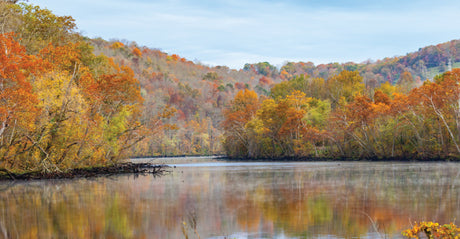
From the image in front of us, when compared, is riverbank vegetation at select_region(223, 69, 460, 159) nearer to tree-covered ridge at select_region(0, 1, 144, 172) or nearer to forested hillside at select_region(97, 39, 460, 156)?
forested hillside at select_region(97, 39, 460, 156)

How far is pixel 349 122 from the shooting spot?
182ft

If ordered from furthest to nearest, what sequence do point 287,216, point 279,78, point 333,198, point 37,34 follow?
point 279,78 < point 37,34 < point 333,198 < point 287,216

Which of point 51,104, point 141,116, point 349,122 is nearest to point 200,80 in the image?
point 141,116

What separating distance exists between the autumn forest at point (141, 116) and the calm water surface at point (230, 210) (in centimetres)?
689

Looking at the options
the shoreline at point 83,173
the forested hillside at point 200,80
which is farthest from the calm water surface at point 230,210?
the forested hillside at point 200,80

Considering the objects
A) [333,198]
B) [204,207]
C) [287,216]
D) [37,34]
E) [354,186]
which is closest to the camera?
[287,216]

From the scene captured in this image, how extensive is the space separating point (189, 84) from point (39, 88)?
107369 mm

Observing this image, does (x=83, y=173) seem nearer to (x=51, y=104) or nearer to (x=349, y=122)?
(x=51, y=104)

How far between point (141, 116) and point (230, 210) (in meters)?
47.0

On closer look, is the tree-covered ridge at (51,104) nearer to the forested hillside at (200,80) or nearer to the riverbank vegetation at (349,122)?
the riverbank vegetation at (349,122)

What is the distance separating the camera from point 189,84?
459ft

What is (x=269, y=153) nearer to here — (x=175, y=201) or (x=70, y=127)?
(x=70, y=127)

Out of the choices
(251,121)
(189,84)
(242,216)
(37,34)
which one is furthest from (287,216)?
(189,84)

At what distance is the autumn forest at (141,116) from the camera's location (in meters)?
31.0
